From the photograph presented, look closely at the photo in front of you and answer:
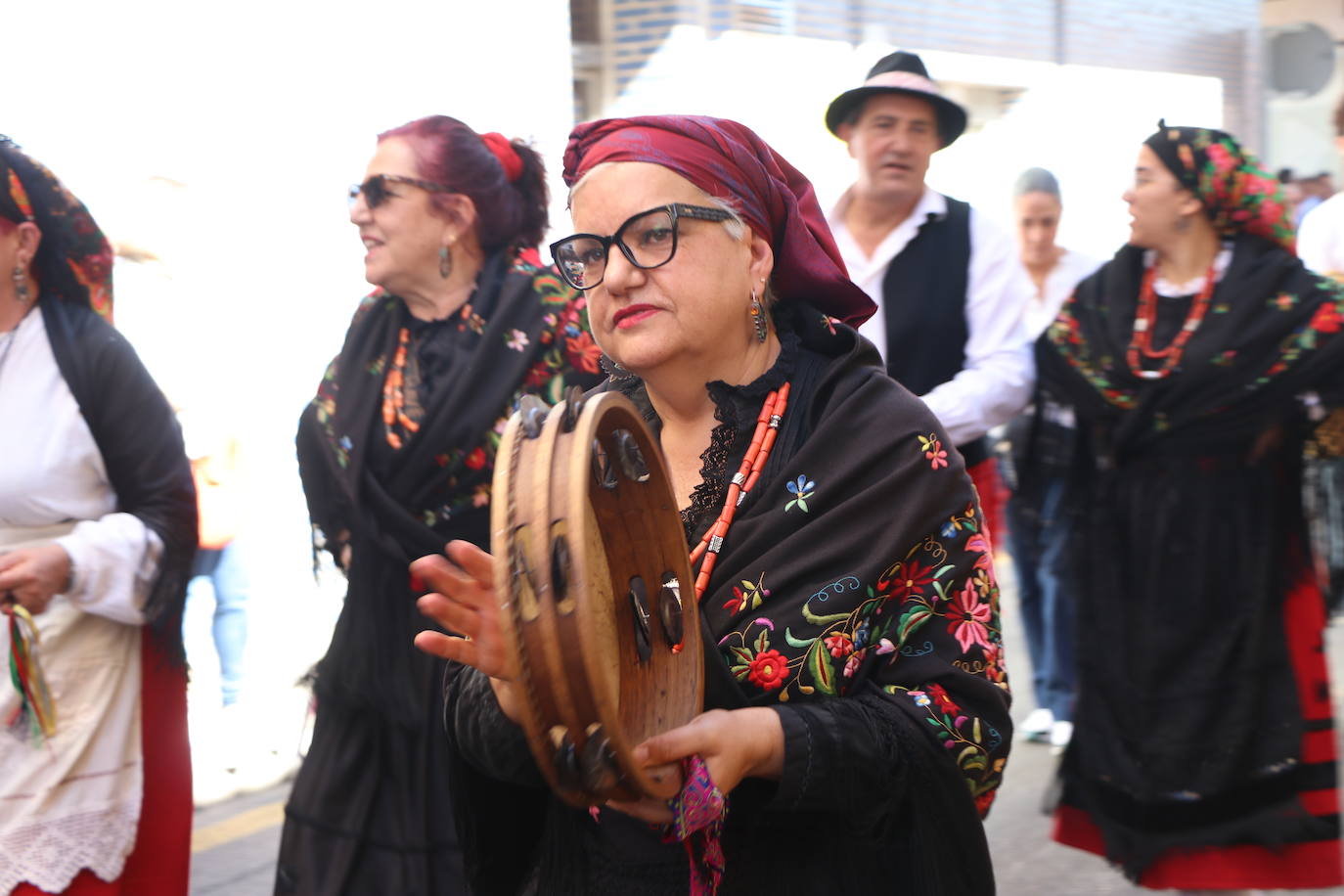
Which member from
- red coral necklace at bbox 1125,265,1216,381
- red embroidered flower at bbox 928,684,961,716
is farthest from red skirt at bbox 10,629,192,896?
red coral necklace at bbox 1125,265,1216,381

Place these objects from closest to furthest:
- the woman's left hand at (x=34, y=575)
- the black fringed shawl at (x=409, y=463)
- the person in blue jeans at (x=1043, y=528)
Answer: the woman's left hand at (x=34, y=575) → the black fringed shawl at (x=409, y=463) → the person in blue jeans at (x=1043, y=528)

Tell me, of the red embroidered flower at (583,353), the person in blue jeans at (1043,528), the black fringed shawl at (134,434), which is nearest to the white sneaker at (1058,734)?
the person in blue jeans at (1043,528)

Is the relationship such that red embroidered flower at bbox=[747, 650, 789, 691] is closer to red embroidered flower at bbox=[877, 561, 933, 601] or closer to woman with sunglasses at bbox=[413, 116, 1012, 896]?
woman with sunglasses at bbox=[413, 116, 1012, 896]

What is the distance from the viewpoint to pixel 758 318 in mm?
2365

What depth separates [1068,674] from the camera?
644 cm

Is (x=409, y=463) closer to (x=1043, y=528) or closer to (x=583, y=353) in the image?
(x=583, y=353)

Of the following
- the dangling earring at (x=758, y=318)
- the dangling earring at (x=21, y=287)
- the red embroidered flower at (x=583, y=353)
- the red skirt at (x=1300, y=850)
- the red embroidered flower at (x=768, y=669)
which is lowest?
the red skirt at (x=1300, y=850)

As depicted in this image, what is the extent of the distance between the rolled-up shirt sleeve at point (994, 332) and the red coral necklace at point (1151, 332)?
1.07ft

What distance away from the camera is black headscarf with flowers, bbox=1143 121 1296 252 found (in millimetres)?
4508

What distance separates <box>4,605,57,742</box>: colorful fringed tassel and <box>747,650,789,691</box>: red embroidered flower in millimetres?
2040

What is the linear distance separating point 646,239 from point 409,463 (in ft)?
5.49

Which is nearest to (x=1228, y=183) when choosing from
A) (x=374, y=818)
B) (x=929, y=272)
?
(x=929, y=272)

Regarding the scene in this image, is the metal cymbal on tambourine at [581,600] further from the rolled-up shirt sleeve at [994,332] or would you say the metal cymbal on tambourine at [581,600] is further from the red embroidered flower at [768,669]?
the rolled-up shirt sleeve at [994,332]

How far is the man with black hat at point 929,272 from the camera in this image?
14.8ft
